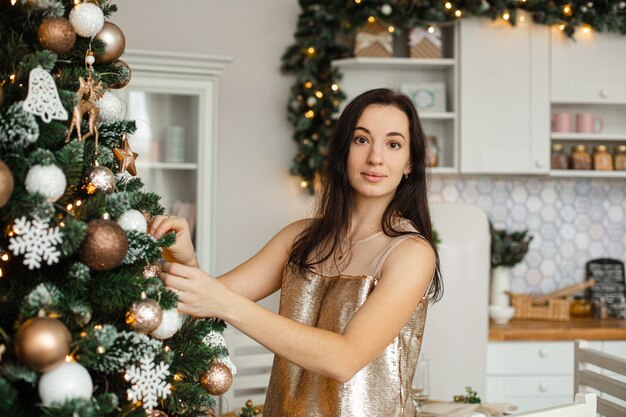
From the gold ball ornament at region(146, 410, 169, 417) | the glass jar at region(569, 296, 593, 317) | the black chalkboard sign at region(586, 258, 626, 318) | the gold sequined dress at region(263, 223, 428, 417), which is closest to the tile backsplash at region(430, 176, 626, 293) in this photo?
the black chalkboard sign at region(586, 258, 626, 318)

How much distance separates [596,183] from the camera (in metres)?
4.28

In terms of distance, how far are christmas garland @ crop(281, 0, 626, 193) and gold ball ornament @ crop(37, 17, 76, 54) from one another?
9.24ft

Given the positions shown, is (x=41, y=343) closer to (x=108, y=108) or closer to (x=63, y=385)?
(x=63, y=385)

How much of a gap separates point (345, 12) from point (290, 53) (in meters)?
0.36

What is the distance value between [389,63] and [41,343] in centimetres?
318

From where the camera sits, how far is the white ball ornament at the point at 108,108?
3.72 ft

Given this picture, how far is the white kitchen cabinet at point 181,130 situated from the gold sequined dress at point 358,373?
174 cm

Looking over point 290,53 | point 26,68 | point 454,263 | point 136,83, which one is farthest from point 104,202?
point 290,53

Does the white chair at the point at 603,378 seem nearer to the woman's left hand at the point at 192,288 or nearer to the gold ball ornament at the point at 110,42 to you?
the woman's left hand at the point at 192,288

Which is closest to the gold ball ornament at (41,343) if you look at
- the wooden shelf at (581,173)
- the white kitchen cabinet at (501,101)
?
the white kitchen cabinet at (501,101)

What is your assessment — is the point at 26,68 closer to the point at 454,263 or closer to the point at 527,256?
the point at 454,263

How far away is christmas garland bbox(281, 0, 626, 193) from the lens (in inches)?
147

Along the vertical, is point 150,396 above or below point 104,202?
below

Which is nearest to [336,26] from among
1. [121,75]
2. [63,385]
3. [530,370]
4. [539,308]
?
[539,308]
